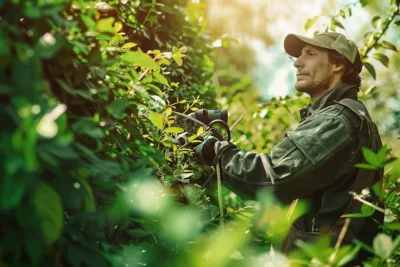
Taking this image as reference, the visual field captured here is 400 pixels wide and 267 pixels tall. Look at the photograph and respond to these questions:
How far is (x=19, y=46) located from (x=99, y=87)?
1.40 ft

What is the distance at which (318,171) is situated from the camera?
2.56m

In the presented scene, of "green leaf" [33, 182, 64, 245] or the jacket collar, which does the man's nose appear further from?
"green leaf" [33, 182, 64, 245]

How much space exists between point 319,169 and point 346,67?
99 cm

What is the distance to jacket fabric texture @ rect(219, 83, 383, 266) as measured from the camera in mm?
2555

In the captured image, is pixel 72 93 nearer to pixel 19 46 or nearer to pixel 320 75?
pixel 19 46

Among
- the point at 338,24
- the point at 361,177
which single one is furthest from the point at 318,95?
the point at 361,177

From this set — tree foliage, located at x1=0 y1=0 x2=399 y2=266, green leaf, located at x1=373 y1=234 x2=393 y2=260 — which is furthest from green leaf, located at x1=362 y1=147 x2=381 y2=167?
green leaf, located at x1=373 y1=234 x2=393 y2=260

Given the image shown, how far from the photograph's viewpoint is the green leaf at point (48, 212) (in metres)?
0.87

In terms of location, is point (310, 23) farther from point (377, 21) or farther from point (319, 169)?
point (319, 169)

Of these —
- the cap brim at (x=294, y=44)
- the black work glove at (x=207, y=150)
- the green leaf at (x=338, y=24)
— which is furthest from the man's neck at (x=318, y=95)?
the black work glove at (x=207, y=150)

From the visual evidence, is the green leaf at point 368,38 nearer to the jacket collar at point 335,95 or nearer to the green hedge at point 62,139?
the jacket collar at point 335,95

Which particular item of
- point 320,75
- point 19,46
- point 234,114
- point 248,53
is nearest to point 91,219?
point 19,46

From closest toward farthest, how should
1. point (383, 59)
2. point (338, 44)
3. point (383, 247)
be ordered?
1. point (383, 247)
2. point (338, 44)
3. point (383, 59)

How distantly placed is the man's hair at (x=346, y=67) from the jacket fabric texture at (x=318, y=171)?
555 millimetres
